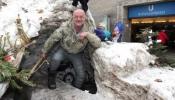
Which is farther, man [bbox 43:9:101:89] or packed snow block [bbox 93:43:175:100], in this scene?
man [bbox 43:9:101:89]

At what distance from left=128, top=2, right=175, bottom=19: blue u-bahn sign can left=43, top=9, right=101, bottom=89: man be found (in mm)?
11391

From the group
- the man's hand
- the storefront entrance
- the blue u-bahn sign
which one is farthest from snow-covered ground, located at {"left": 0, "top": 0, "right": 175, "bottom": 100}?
the blue u-bahn sign

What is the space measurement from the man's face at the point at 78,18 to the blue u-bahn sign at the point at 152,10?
459 inches

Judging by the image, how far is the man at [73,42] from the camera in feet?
19.4

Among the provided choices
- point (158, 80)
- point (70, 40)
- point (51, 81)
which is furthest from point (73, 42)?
point (158, 80)

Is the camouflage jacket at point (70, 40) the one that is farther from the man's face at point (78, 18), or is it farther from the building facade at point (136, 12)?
the building facade at point (136, 12)

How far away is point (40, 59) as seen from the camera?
6332mm

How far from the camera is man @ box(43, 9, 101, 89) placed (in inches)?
233

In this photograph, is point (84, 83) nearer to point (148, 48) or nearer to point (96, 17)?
point (148, 48)

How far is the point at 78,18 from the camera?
5855 mm

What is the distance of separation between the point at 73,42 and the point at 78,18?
438 mm

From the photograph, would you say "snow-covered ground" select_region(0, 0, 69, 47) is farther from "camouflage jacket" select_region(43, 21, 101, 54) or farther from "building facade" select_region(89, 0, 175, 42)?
"building facade" select_region(89, 0, 175, 42)

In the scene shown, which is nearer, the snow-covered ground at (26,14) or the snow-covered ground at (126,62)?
the snow-covered ground at (126,62)

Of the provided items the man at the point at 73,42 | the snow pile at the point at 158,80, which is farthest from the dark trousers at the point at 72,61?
the snow pile at the point at 158,80
